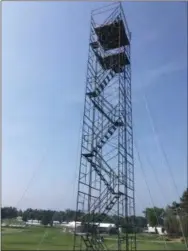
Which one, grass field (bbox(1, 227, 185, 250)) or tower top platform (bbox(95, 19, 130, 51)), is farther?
grass field (bbox(1, 227, 185, 250))

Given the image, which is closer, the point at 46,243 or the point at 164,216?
the point at 46,243

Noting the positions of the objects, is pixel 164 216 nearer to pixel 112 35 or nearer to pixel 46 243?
pixel 46 243

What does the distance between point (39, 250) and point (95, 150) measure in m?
10.5

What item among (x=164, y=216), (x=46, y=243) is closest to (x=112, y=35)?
(x=46, y=243)

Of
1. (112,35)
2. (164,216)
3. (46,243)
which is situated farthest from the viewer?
(164,216)

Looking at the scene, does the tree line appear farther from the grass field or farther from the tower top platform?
the tower top platform

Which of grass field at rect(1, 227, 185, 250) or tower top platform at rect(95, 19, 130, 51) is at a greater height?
tower top platform at rect(95, 19, 130, 51)

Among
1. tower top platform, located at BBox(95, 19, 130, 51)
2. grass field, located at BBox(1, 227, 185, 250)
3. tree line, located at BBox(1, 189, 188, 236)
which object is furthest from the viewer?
tree line, located at BBox(1, 189, 188, 236)

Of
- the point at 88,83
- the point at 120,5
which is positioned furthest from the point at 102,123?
the point at 120,5

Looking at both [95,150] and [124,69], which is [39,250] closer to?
[95,150]

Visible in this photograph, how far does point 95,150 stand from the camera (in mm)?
15242

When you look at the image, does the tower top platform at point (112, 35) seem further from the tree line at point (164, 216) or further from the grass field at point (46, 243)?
the tree line at point (164, 216)

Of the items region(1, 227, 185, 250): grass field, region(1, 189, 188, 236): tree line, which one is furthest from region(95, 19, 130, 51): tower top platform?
region(1, 189, 188, 236): tree line

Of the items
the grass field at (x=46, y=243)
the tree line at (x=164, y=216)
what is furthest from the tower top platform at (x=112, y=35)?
the tree line at (x=164, y=216)
